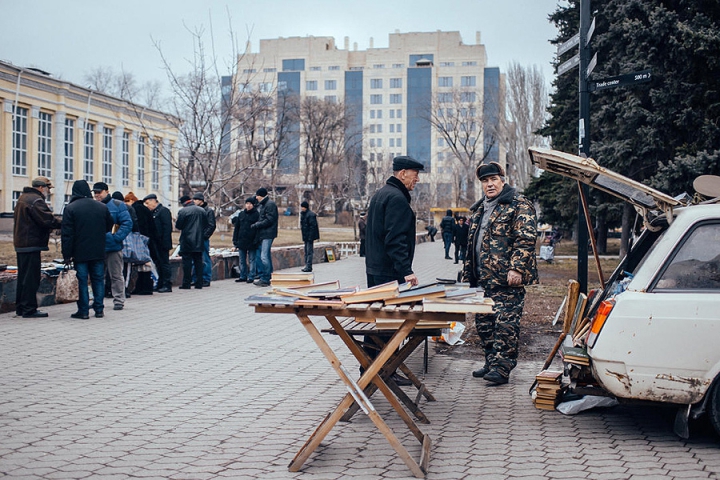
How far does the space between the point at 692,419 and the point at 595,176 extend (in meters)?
2.00

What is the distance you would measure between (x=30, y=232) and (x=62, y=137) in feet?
147

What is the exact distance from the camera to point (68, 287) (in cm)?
1274

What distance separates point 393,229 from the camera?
6293 millimetres

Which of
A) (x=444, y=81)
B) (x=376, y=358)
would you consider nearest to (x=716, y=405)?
(x=376, y=358)

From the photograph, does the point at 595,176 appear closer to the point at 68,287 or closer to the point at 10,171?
the point at 68,287

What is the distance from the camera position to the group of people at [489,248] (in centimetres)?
635

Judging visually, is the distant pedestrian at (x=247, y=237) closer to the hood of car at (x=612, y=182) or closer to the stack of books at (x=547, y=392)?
the hood of car at (x=612, y=182)

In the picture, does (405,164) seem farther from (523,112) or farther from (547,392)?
(523,112)

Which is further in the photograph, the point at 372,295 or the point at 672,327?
the point at 672,327

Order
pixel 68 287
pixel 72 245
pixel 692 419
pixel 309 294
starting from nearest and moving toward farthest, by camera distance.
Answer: pixel 309 294 → pixel 692 419 → pixel 72 245 → pixel 68 287

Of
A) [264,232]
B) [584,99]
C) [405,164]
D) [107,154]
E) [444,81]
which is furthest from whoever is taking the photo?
[444,81]

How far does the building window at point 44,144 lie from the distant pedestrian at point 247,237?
3755cm

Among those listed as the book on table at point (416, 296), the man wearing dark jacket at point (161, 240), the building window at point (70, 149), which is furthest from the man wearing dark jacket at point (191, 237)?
the building window at point (70, 149)

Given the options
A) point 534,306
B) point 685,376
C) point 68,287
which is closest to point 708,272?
point 685,376
